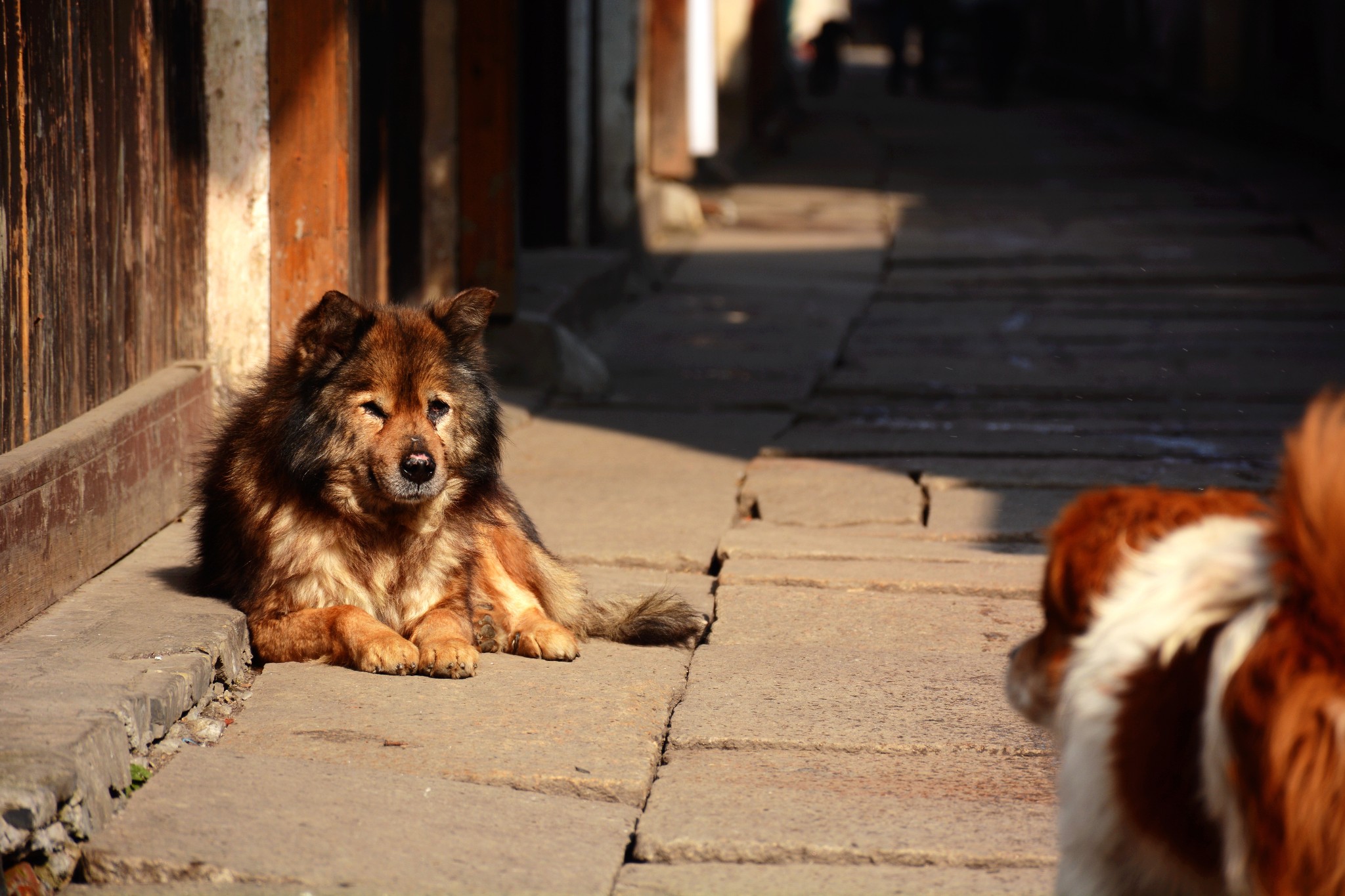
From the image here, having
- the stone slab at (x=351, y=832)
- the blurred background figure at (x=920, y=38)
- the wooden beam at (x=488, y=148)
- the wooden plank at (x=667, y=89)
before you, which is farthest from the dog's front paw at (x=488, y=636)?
the blurred background figure at (x=920, y=38)

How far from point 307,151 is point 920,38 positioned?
28.9m

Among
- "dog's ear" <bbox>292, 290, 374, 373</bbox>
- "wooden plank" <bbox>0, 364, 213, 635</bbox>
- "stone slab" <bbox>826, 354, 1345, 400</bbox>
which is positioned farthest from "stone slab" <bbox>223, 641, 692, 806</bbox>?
"stone slab" <bbox>826, 354, 1345, 400</bbox>

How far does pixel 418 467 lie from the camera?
3.95m

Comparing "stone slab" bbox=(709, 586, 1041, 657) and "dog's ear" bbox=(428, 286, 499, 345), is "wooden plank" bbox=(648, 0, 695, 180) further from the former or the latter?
"dog's ear" bbox=(428, 286, 499, 345)

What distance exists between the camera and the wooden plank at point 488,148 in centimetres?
796

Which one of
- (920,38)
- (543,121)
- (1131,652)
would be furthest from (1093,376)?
(920,38)

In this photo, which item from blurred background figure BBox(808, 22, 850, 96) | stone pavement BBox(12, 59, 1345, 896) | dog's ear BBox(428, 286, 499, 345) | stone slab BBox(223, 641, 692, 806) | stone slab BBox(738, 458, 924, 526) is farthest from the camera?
blurred background figure BBox(808, 22, 850, 96)

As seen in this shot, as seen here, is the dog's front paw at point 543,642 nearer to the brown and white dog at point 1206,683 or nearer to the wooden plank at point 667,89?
the brown and white dog at point 1206,683

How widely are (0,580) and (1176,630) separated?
2783 mm

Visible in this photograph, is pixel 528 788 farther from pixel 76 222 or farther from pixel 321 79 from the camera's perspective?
pixel 321 79

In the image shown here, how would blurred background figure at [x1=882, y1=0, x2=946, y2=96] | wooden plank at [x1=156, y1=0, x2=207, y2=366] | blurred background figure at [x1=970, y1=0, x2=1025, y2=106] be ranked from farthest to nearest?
blurred background figure at [x1=882, y1=0, x2=946, y2=96]
blurred background figure at [x1=970, y1=0, x2=1025, y2=106]
wooden plank at [x1=156, y1=0, x2=207, y2=366]

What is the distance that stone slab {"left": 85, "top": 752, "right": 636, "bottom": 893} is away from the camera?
284 cm

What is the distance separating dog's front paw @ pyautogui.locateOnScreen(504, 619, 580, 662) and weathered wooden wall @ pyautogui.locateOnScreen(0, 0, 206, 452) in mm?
1425

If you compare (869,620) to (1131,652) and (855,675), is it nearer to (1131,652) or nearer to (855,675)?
(855,675)
